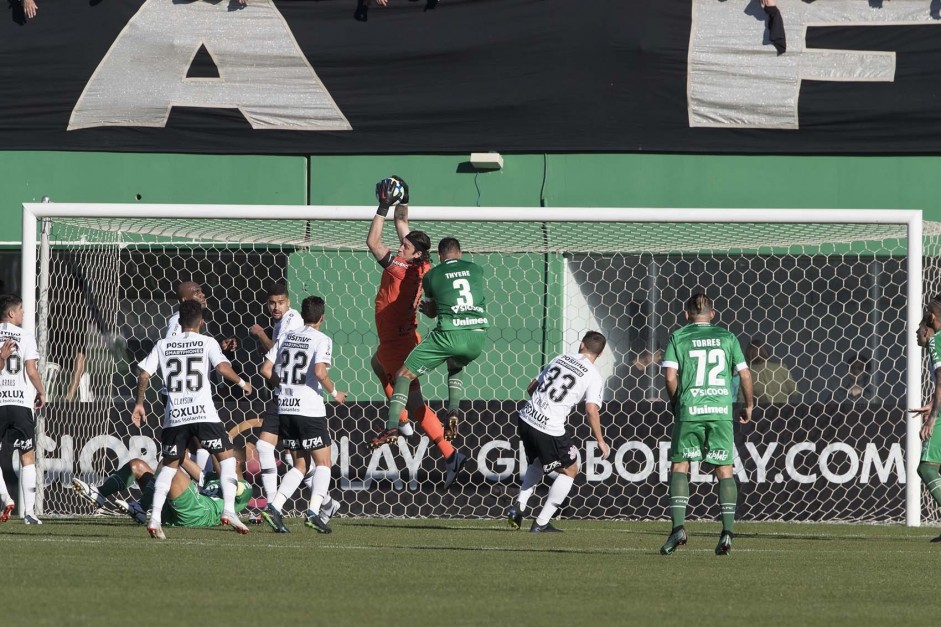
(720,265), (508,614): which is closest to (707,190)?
(720,265)

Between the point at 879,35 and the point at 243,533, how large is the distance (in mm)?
9628

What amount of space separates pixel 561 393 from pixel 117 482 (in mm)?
3783

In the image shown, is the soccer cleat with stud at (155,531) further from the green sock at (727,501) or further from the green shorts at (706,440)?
the green sock at (727,501)

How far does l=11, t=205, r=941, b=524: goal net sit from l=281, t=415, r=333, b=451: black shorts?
2.50m

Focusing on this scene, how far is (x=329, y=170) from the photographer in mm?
16750

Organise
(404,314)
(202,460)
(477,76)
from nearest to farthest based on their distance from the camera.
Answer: (404,314) → (202,460) → (477,76)

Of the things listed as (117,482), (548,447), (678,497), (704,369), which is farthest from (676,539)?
(117,482)

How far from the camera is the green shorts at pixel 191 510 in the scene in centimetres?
1145

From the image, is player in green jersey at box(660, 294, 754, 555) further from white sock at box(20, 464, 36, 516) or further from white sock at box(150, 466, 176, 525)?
white sock at box(20, 464, 36, 516)

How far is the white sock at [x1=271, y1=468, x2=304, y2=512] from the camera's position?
10969 millimetres

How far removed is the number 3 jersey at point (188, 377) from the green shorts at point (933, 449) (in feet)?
17.9

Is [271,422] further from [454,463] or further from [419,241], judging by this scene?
[419,241]

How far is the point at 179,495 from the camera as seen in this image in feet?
37.4

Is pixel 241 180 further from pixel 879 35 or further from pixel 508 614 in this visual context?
pixel 508 614
